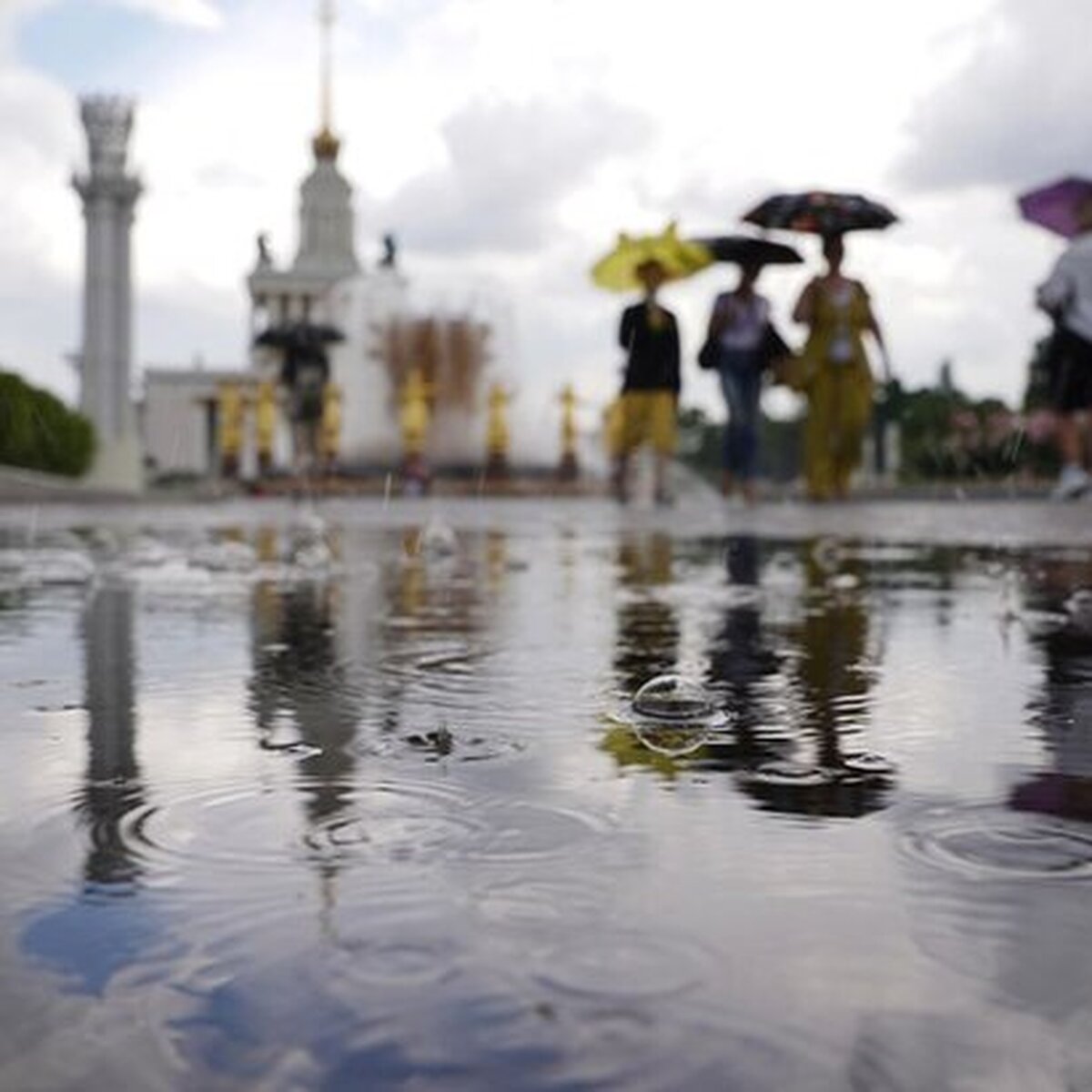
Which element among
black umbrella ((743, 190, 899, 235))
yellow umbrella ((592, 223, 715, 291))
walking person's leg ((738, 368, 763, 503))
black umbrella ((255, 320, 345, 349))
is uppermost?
black umbrella ((255, 320, 345, 349))

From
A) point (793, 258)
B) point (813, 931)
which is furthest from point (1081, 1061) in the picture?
point (793, 258)

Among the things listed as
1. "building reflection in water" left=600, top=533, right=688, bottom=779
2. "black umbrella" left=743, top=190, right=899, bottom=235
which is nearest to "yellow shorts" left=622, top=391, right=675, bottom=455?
"black umbrella" left=743, top=190, right=899, bottom=235

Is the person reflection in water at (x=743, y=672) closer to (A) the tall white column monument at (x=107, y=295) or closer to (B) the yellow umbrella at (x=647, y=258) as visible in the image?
(B) the yellow umbrella at (x=647, y=258)

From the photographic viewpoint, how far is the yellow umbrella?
1380cm

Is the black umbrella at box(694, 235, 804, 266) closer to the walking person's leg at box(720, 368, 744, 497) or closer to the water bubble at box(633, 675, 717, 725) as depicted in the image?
the walking person's leg at box(720, 368, 744, 497)

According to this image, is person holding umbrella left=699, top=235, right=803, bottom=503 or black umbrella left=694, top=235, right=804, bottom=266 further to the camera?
black umbrella left=694, top=235, right=804, bottom=266

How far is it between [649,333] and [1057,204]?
3106mm

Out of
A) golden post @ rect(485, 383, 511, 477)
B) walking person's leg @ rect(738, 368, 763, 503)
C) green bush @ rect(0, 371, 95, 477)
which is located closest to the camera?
walking person's leg @ rect(738, 368, 763, 503)

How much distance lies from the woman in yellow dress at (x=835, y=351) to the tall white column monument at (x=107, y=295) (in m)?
37.7

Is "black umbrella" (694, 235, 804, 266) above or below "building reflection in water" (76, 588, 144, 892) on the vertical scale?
above

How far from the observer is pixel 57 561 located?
25.3ft

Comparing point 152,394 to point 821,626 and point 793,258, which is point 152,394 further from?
point 821,626

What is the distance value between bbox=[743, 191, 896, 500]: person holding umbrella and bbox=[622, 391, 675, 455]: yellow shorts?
3.54ft

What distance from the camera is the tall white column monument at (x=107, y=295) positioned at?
49.1m
